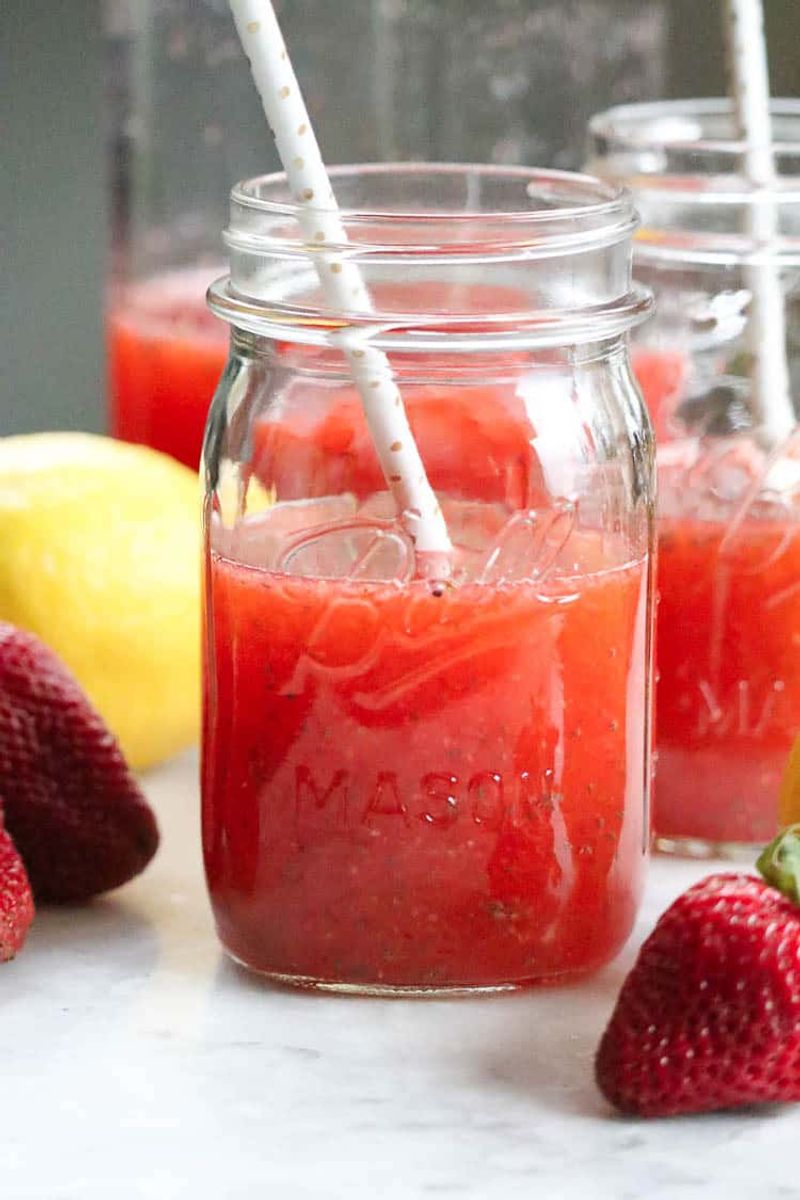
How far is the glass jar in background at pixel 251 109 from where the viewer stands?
1.52m

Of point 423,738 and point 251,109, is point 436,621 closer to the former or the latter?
point 423,738

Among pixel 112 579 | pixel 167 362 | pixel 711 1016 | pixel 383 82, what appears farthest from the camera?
pixel 383 82

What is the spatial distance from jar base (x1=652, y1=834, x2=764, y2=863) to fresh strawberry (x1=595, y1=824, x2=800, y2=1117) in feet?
0.92

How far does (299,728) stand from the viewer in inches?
35.5

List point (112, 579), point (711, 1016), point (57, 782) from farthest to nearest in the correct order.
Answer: point (112, 579) < point (57, 782) < point (711, 1016)

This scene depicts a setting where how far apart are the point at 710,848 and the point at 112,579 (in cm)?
37

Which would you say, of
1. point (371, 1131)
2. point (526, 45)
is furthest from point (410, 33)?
point (371, 1131)

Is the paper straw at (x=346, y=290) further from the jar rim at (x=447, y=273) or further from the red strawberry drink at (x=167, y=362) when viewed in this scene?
the red strawberry drink at (x=167, y=362)

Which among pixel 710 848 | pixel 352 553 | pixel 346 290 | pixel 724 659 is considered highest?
pixel 346 290

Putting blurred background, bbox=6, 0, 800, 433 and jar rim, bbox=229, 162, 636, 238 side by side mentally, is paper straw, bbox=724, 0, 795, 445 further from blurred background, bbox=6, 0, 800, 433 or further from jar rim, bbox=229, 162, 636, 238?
blurred background, bbox=6, 0, 800, 433

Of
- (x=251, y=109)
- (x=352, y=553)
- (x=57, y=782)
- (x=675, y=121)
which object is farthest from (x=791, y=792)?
(x=251, y=109)

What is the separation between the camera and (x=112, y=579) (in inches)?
46.3

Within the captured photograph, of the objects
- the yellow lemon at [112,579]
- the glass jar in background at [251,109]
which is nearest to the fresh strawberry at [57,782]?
the yellow lemon at [112,579]

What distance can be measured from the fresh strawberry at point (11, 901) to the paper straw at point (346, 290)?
23cm
